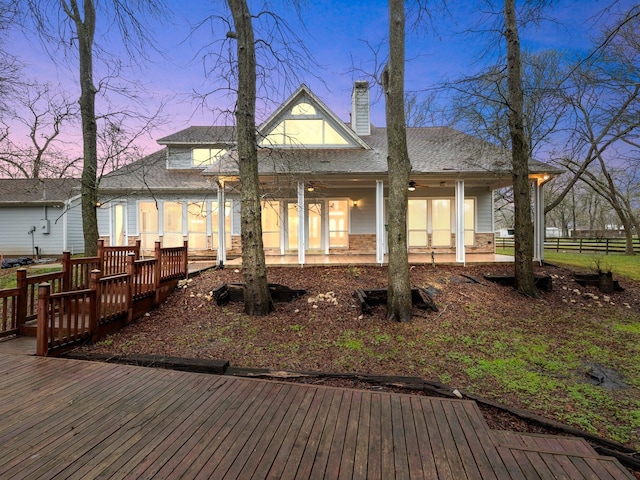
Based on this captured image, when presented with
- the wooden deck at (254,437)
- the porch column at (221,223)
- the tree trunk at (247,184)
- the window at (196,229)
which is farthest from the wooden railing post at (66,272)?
the window at (196,229)

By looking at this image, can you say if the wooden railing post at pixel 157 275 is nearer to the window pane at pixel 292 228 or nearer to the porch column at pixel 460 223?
the window pane at pixel 292 228

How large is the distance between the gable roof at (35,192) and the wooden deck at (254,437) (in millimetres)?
13984

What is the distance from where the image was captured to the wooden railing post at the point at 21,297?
4.55 m

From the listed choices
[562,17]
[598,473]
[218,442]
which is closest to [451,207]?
[562,17]

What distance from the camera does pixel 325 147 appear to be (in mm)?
11156

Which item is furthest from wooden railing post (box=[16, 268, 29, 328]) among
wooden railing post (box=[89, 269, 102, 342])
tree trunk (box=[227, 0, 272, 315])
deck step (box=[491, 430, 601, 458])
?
deck step (box=[491, 430, 601, 458])

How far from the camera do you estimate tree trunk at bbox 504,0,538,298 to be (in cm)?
720

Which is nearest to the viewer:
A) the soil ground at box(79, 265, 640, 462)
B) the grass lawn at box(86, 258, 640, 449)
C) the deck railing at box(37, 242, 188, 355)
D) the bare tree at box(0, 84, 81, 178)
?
the grass lawn at box(86, 258, 640, 449)

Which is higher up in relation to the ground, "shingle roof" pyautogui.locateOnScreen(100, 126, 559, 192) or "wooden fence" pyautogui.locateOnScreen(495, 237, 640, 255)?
"shingle roof" pyautogui.locateOnScreen(100, 126, 559, 192)

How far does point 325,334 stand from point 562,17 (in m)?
9.12

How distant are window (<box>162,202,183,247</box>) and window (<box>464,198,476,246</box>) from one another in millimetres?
11399

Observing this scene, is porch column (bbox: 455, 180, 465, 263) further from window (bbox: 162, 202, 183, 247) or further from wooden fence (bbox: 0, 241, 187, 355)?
window (bbox: 162, 202, 183, 247)

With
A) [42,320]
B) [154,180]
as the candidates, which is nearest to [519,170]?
[42,320]

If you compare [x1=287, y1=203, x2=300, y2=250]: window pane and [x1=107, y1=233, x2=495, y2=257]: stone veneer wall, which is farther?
[x1=287, y1=203, x2=300, y2=250]: window pane
